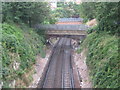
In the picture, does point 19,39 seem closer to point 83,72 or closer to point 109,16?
point 83,72

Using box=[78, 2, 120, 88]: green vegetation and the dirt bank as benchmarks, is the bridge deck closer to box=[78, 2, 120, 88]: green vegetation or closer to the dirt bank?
the dirt bank

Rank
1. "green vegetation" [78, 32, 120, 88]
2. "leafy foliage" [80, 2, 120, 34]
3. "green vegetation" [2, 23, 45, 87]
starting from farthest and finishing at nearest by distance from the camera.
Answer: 1. "leafy foliage" [80, 2, 120, 34]
2. "green vegetation" [2, 23, 45, 87]
3. "green vegetation" [78, 32, 120, 88]

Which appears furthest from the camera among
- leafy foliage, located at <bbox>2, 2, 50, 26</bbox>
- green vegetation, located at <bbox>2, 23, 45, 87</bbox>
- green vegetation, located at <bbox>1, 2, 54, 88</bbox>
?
leafy foliage, located at <bbox>2, 2, 50, 26</bbox>

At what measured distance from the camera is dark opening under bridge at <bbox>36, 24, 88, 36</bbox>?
104ft

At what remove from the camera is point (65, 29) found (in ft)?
104

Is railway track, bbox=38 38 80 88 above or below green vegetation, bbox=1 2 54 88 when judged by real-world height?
below

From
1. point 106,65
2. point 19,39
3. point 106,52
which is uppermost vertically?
point 19,39

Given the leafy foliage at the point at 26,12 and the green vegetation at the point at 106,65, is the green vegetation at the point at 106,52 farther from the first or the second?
the leafy foliage at the point at 26,12

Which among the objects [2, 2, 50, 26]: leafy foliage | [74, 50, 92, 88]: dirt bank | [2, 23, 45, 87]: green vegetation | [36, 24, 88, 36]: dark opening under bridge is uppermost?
[2, 2, 50, 26]: leafy foliage

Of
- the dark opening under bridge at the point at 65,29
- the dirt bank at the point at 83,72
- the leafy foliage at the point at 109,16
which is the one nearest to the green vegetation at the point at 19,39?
the dark opening under bridge at the point at 65,29

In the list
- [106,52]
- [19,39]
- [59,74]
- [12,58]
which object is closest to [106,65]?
[106,52]

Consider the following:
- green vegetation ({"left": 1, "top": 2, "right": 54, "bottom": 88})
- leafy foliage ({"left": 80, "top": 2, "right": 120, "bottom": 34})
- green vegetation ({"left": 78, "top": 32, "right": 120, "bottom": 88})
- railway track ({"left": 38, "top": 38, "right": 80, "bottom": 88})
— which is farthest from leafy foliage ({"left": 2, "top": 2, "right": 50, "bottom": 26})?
green vegetation ({"left": 78, "top": 32, "right": 120, "bottom": 88})

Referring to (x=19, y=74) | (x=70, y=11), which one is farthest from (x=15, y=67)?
(x=70, y=11)

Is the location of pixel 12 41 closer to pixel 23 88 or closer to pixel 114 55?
pixel 23 88
